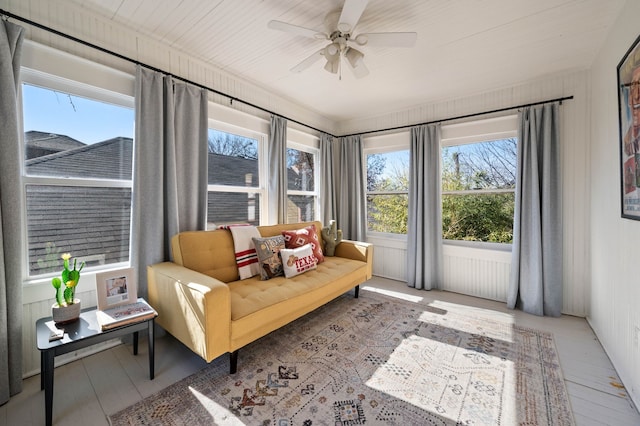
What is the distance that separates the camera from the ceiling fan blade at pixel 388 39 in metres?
1.78

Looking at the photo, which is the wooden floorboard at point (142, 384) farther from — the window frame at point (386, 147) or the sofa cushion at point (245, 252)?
the window frame at point (386, 147)

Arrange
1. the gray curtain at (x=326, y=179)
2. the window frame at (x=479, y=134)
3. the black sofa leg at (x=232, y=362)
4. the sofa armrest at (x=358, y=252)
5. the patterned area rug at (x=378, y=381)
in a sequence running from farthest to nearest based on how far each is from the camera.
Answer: the gray curtain at (x=326, y=179)
the sofa armrest at (x=358, y=252)
the window frame at (x=479, y=134)
the black sofa leg at (x=232, y=362)
the patterned area rug at (x=378, y=381)

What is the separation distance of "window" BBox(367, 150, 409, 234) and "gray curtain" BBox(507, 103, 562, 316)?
55.2 inches

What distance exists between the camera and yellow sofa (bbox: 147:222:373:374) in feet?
5.41

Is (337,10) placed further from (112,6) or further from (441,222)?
(441,222)

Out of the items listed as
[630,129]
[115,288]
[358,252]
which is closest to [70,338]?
[115,288]

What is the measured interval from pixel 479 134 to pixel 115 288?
13.0 feet

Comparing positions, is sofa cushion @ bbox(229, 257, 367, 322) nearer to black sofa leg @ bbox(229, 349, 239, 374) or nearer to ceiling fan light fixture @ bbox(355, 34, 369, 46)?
black sofa leg @ bbox(229, 349, 239, 374)

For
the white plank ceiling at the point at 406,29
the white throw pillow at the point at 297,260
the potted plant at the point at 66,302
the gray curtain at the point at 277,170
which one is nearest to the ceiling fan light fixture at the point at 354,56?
the white plank ceiling at the point at 406,29

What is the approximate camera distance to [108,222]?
2.13 meters

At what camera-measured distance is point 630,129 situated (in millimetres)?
1624

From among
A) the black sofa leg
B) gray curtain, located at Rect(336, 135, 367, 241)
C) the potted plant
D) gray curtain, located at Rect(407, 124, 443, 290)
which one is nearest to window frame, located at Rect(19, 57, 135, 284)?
the potted plant

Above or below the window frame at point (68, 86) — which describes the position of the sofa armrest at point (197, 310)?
below

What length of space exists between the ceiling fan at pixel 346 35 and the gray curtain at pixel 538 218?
1988 mm
